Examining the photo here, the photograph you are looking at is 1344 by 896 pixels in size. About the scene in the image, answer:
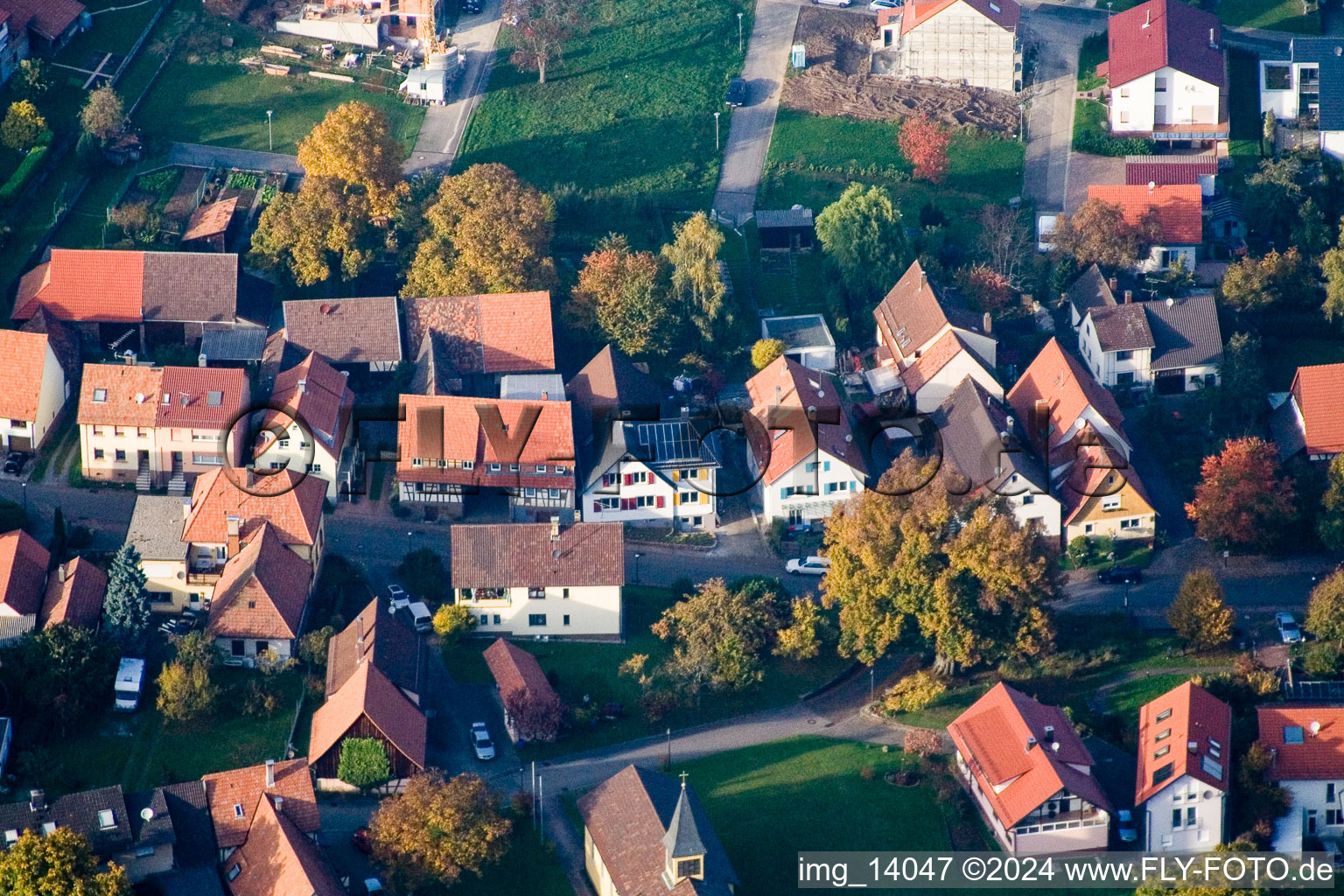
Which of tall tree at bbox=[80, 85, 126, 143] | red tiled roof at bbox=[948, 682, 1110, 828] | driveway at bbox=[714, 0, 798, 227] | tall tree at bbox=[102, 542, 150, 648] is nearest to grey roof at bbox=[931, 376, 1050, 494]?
red tiled roof at bbox=[948, 682, 1110, 828]

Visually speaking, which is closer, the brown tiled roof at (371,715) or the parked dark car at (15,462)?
the brown tiled roof at (371,715)

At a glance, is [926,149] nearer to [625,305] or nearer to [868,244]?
[868,244]

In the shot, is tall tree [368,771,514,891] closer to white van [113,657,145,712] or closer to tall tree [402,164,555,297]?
white van [113,657,145,712]

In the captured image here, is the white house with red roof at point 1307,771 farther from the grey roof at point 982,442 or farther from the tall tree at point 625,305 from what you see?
the tall tree at point 625,305

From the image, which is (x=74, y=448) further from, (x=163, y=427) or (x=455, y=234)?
(x=455, y=234)

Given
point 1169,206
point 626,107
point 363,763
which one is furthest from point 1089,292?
point 363,763

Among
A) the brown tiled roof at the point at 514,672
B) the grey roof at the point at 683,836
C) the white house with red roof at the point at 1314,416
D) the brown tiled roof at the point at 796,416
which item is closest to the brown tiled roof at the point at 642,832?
the grey roof at the point at 683,836

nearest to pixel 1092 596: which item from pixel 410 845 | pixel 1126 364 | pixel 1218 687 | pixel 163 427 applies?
pixel 1218 687
